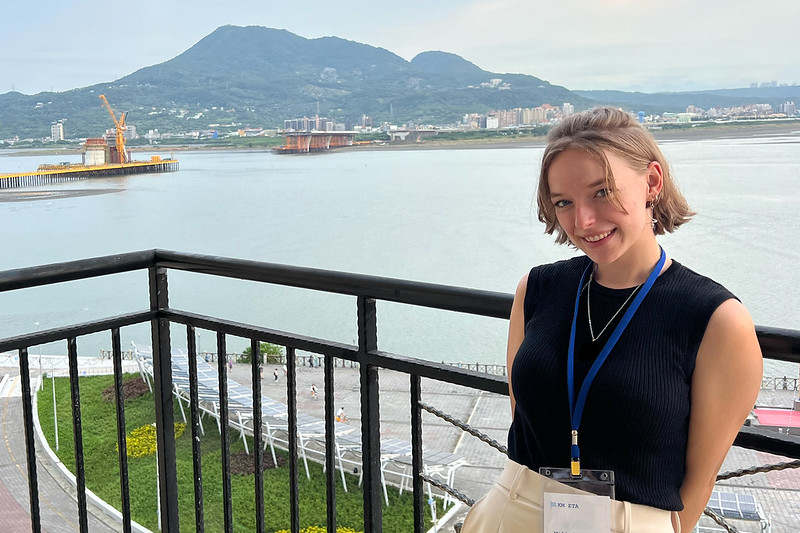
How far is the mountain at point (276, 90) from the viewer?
2436 cm

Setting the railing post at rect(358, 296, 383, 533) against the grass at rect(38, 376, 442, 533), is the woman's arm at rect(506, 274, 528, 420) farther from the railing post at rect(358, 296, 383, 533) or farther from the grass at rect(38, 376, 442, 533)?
the grass at rect(38, 376, 442, 533)

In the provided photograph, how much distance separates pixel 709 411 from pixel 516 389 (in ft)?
0.81

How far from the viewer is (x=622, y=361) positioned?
2.98ft

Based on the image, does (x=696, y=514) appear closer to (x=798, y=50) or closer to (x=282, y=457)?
(x=282, y=457)

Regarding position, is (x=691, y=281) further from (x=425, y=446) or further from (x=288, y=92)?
(x=288, y=92)

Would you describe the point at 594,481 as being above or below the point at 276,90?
below

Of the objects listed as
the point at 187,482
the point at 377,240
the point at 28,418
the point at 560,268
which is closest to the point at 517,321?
the point at 560,268

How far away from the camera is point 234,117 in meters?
28.7

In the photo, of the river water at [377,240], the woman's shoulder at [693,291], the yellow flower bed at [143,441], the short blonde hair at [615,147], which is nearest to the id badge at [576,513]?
the woman's shoulder at [693,291]

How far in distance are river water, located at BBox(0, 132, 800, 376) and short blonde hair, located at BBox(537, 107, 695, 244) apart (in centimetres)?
2286

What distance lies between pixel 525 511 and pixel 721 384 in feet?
0.96

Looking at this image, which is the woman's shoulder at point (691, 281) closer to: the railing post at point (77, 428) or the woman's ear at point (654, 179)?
the woman's ear at point (654, 179)

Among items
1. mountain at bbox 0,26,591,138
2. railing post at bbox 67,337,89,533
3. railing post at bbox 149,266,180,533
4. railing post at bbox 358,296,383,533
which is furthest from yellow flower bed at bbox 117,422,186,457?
railing post at bbox 358,296,383,533

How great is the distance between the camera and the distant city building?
21.2 m
